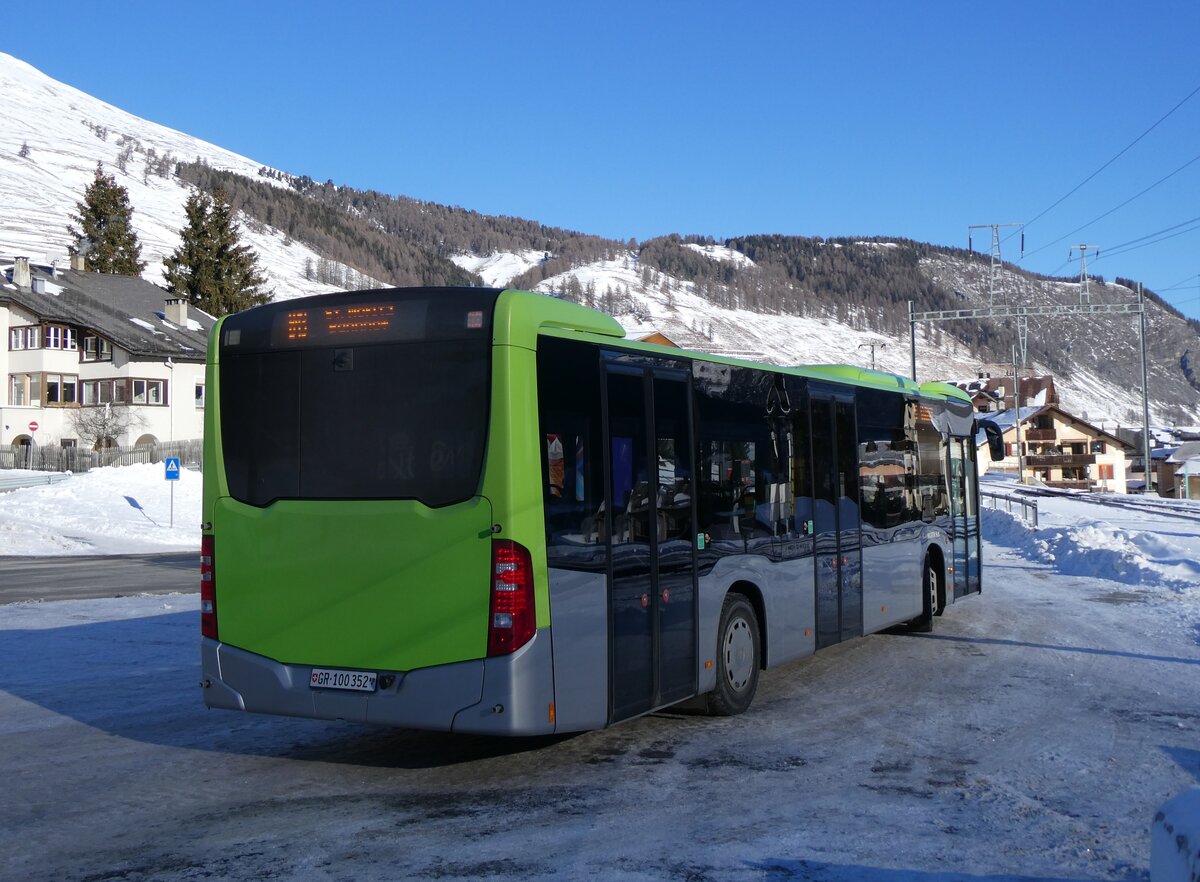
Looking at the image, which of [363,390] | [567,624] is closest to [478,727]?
[567,624]

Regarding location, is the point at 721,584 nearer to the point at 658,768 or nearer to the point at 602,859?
the point at 658,768

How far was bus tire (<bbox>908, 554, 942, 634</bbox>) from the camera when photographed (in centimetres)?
1430

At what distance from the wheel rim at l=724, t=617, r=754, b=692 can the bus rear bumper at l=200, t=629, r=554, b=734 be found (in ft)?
8.40

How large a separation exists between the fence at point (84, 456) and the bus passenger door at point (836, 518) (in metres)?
50.4

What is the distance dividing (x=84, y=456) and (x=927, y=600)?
49.5m

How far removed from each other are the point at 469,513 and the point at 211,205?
8775 cm

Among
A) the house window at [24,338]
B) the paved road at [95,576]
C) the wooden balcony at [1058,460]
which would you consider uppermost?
the house window at [24,338]

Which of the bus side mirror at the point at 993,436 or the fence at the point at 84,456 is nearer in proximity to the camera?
the bus side mirror at the point at 993,436

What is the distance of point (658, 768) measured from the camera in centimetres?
A: 775

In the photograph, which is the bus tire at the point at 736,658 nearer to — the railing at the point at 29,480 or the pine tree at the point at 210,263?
the railing at the point at 29,480

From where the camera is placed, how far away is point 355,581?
24.3 feet

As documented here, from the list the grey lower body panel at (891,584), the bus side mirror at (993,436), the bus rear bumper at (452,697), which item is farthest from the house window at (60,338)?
the bus rear bumper at (452,697)

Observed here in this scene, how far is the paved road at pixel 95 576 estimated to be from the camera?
862 inches

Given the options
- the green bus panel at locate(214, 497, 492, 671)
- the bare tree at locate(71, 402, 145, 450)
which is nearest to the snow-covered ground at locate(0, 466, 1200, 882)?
the green bus panel at locate(214, 497, 492, 671)
